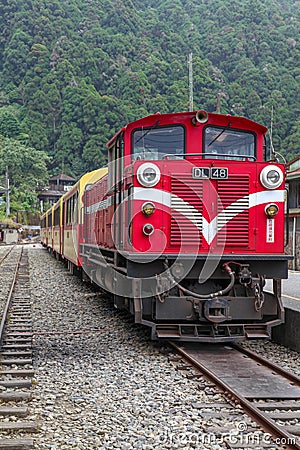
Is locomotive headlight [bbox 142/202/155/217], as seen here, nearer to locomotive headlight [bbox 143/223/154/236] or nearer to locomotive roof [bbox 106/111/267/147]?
locomotive headlight [bbox 143/223/154/236]

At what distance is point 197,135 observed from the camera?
28.7 feet

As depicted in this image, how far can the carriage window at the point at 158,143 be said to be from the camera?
8664mm

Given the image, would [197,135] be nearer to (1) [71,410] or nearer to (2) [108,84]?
(1) [71,410]

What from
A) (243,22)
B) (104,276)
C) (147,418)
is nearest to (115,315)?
(104,276)

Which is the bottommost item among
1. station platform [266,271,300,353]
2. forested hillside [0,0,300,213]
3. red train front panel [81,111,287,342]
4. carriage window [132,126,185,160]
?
station platform [266,271,300,353]

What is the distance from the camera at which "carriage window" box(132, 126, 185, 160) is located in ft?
28.4

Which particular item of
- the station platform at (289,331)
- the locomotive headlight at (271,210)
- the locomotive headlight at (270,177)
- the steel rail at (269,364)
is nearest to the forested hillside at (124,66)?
the station platform at (289,331)

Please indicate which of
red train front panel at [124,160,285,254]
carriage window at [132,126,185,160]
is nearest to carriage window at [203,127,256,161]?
carriage window at [132,126,185,160]

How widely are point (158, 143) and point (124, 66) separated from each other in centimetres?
10415

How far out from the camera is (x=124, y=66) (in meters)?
109

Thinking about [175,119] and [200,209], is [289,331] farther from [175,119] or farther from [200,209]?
[175,119]

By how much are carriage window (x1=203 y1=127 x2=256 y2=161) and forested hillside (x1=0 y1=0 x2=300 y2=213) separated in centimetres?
6758

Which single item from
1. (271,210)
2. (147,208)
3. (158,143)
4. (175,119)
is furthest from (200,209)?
(175,119)

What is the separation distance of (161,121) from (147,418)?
4844 millimetres
